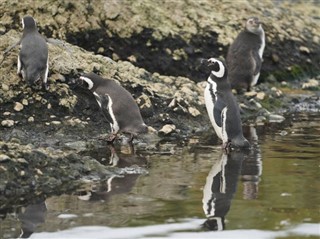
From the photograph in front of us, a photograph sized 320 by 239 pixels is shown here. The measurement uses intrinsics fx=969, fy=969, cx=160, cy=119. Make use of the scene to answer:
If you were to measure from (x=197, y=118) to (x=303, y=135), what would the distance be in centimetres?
154

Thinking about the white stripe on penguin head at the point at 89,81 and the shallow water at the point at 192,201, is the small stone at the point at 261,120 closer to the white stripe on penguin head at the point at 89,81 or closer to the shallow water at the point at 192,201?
the shallow water at the point at 192,201

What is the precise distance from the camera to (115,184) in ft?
32.3

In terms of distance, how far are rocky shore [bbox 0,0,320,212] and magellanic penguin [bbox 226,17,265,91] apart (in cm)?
29

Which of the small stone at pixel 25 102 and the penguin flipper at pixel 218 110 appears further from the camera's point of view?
the small stone at pixel 25 102

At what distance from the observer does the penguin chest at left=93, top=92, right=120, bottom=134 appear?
1223 cm

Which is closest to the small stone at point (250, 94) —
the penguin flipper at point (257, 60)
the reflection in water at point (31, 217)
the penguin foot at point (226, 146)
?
the penguin flipper at point (257, 60)

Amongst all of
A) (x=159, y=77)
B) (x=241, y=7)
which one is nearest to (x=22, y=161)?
(x=159, y=77)

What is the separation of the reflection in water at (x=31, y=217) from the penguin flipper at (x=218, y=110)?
382 cm

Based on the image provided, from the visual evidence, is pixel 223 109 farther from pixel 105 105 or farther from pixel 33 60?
pixel 33 60

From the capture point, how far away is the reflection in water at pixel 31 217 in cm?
820

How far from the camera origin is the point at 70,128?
12.5 m

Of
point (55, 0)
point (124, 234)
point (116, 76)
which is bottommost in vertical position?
point (124, 234)

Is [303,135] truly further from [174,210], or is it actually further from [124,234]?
[124,234]

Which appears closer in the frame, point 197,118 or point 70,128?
point 70,128
